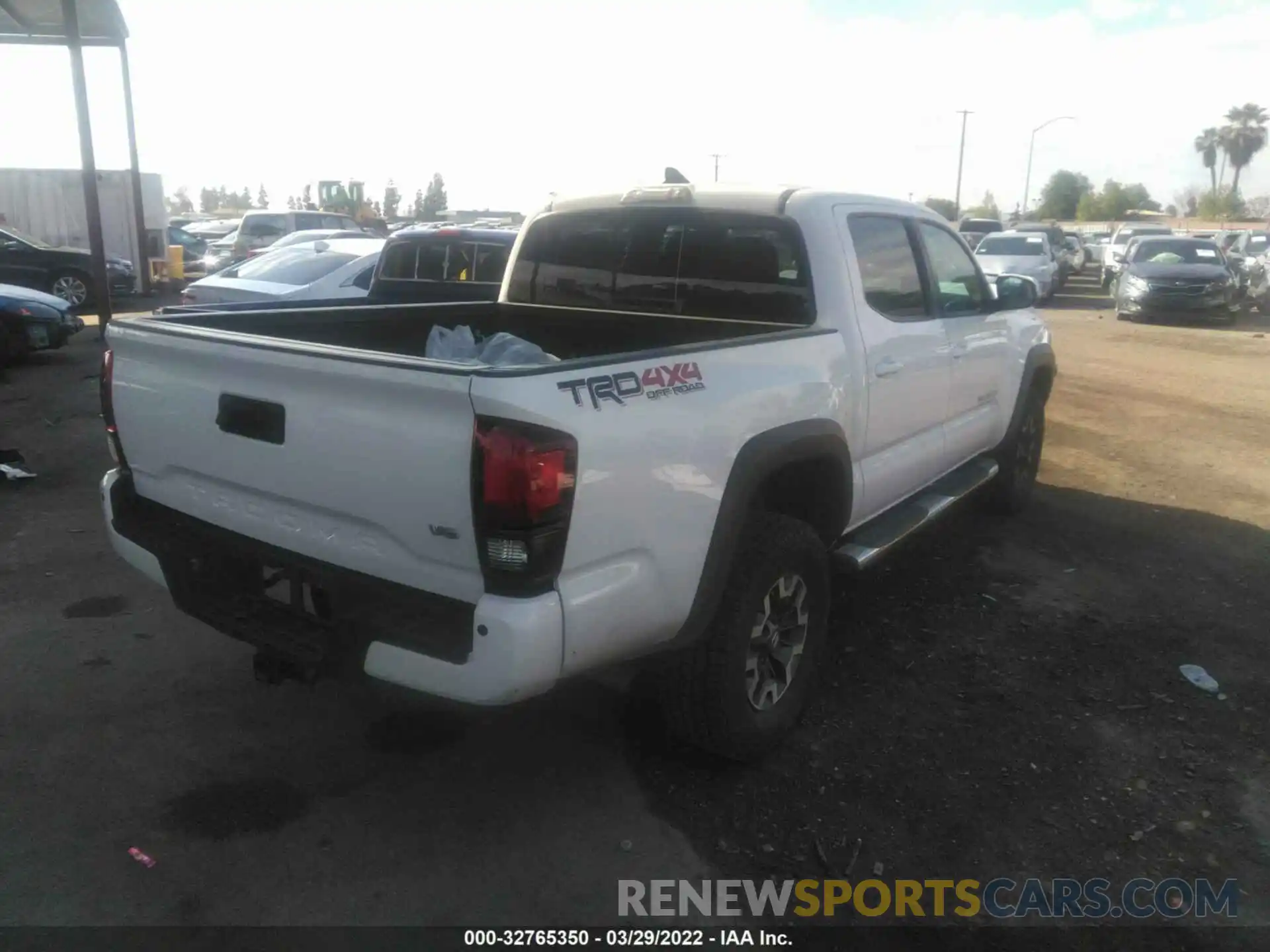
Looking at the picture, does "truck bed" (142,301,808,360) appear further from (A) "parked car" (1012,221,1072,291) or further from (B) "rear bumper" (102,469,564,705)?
(A) "parked car" (1012,221,1072,291)

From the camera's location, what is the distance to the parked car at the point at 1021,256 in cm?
2224

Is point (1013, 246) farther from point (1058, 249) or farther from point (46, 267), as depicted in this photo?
point (46, 267)

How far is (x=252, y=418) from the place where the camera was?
299 cm

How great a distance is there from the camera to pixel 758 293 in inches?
164

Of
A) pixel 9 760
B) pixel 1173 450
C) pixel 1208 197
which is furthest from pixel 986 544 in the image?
pixel 1208 197

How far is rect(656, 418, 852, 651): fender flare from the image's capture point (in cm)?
308

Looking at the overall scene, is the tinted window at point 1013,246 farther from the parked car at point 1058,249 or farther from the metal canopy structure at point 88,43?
the metal canopy structure at point 88,43

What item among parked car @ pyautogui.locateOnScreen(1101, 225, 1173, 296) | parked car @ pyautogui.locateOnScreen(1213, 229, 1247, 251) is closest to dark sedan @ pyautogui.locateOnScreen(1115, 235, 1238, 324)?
parked car @ pyautogui.locateOnScreen(1101, 225, 1173, 296)

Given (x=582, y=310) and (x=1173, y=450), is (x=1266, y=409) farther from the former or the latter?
(x=582, y=310)

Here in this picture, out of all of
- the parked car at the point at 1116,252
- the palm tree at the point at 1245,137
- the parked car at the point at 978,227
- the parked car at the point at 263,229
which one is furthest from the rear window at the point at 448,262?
the palm tree at the point at 1245,137

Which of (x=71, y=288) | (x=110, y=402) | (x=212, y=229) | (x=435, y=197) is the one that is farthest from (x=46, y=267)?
(x=435, y=197)

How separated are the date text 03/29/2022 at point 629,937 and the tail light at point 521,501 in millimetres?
990

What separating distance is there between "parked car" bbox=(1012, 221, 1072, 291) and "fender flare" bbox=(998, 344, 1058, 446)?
69.0ft

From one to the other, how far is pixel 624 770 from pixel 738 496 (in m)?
1.13
